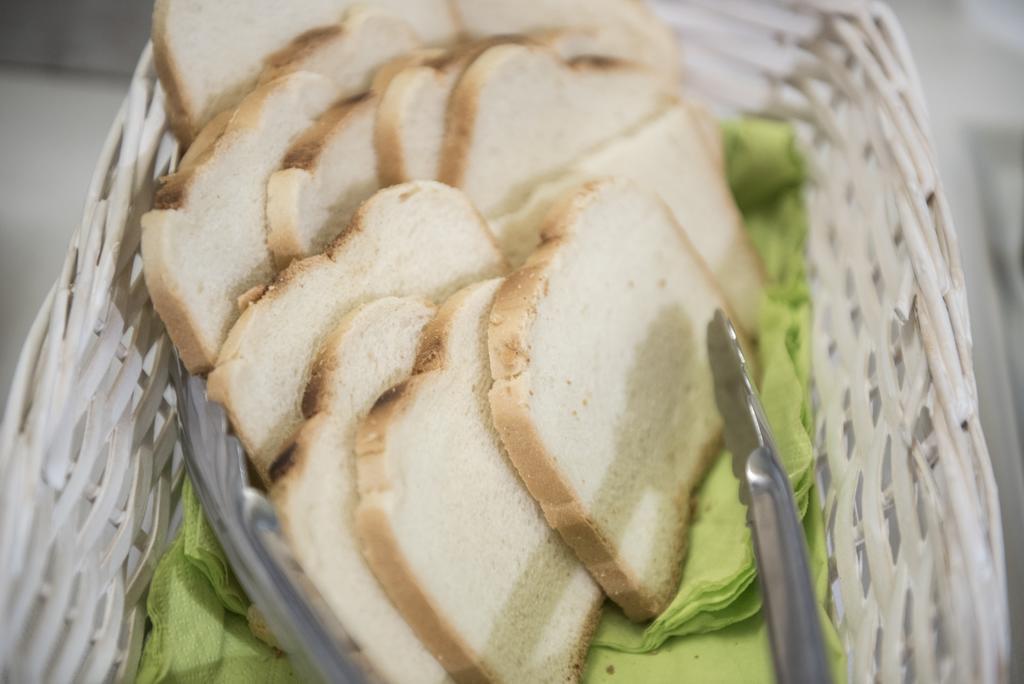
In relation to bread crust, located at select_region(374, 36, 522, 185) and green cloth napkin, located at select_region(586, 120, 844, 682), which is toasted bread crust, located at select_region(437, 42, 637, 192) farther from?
green cloth napkin, located at select_region(586, 120, 844, 682)

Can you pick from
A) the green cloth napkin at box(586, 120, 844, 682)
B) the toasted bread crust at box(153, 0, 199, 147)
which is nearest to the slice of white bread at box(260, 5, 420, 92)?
the toasted bread crust at box(153, 0, 199, 147)

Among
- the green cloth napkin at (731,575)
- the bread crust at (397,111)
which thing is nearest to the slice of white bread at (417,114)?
the bread crust at (397,111)

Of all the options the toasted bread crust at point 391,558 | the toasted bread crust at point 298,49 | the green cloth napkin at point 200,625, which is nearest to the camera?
the toasted bread crust at point 391,558

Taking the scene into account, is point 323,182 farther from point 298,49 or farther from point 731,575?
point 731,575

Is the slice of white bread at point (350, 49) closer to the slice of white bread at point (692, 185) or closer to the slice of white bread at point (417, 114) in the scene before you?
the slice of white bread at point (417, 114)

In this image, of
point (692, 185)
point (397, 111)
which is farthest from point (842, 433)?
point (397, 111)
